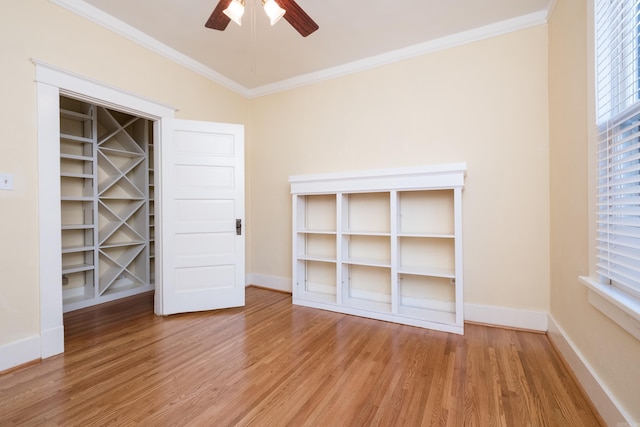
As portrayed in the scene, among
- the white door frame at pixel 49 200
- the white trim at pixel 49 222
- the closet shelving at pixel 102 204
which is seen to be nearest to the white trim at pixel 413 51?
the closet shelving at pixel 102 204

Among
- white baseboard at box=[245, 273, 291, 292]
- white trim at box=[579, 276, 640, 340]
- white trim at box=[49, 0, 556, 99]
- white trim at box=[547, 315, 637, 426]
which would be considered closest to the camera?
white trim at box=[579, 276, 640, 340]

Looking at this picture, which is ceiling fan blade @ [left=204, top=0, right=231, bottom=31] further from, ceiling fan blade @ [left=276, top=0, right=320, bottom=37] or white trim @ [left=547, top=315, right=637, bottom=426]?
white trim @ [left=547, top=315, right=637, bottom=426]

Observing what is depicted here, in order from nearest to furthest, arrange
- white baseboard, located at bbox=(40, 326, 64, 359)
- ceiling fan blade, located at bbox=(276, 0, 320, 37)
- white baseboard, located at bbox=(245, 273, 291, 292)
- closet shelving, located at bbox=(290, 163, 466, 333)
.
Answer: ceiling fan blade, located at bbox=(276, 0, 320, 37), white baseboard, located at bbox=(40, 326, 64, 359), closet shelving, located at bbox=(290, 163, 466, 333), white baseboard, located at bbox=(245, 273, 291, 292)

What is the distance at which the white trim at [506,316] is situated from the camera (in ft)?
7.78

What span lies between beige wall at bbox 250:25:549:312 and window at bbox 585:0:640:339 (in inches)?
38.0

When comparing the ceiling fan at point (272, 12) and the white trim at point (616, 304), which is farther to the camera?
the ceiling fan at point (272, 12)

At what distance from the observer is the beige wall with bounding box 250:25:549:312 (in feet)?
7.86

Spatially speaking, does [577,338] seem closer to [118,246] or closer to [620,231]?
[620,231]

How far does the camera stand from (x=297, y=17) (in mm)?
1731

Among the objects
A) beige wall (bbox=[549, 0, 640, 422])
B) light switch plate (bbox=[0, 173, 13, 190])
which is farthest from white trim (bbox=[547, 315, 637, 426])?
light switch plate (bbox=[0, 173, 13, 190])

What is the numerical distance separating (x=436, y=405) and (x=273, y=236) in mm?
2687

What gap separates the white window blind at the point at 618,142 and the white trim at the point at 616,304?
0.17 feet

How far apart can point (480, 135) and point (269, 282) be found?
302 cm

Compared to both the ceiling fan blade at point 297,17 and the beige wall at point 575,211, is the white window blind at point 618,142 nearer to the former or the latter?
the beige wall at point 575,211
